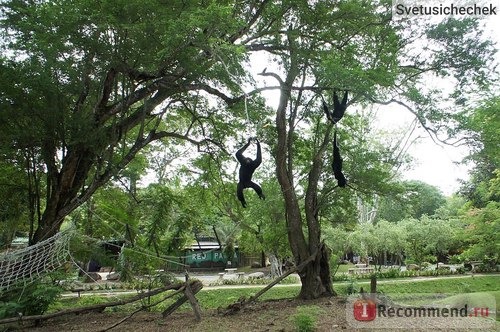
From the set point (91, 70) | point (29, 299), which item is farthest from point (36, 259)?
point (91, 70)

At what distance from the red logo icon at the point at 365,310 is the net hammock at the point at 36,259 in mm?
4198

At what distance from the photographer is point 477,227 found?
13.9m

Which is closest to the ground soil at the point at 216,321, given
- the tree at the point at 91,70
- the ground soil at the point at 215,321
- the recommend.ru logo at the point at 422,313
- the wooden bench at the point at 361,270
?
the ground soil at the point at 215,321

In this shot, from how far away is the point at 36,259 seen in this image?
19.8ft

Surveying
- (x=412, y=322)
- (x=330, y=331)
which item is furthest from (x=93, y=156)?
(x=412, y=322)

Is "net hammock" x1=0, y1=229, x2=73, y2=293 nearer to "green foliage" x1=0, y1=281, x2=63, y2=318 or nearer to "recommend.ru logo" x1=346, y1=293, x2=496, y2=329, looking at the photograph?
"green foliage" x1=0, y1=281, x2=63, y2=318

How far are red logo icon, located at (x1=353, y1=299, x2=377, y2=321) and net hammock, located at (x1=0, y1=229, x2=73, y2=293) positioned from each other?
4.20 metres

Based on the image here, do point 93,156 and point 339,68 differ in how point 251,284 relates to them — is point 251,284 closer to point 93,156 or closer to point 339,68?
point 93,156

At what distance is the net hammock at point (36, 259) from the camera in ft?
19.6

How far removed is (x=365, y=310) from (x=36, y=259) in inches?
189

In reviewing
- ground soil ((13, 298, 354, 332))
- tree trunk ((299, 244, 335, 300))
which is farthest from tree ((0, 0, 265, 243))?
tree trunk ((299, 244, 335, 300))

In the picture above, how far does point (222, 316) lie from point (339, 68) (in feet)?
13.3

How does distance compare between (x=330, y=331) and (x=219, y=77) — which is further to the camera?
(x=219, y=77)

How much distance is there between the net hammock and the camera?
596 cm
